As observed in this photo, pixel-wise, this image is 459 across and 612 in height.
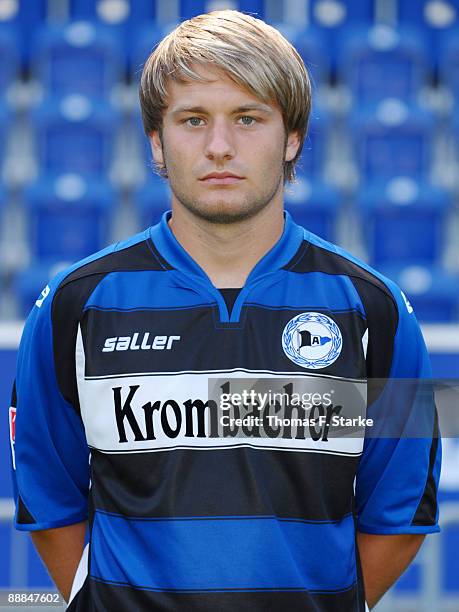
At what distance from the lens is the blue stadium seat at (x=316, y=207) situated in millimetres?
5441

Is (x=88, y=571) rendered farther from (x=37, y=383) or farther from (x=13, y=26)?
(x=13, y=26)

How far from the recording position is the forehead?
5.95 ft

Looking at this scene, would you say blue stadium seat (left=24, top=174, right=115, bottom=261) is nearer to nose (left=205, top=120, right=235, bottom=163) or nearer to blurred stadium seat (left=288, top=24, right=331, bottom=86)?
blurred stadium seat (left=288, top=24, right=331, bottom=86)

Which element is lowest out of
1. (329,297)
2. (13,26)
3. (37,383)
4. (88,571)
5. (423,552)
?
(423,552)

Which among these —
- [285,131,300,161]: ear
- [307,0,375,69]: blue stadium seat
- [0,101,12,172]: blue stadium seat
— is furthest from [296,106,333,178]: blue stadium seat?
[285,131,300,161]: ear

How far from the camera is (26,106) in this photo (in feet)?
19.2

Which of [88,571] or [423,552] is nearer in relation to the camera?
[88,571]

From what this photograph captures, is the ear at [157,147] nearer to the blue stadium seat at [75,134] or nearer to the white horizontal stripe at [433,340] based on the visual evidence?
the white horizontal stripe at [433,340]

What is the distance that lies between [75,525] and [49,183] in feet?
12.3

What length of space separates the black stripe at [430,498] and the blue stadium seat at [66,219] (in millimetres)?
3727

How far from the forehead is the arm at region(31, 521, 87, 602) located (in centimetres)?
84

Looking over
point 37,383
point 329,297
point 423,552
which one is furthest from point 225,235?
point 423,552

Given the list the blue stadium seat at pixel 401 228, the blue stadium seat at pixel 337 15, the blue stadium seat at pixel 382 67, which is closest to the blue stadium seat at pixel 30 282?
the blue stadium seat at pixel 401 228

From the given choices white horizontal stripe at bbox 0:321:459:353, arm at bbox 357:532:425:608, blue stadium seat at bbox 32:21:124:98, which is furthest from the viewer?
blue stadium seat at bbox 32:21:124:98
